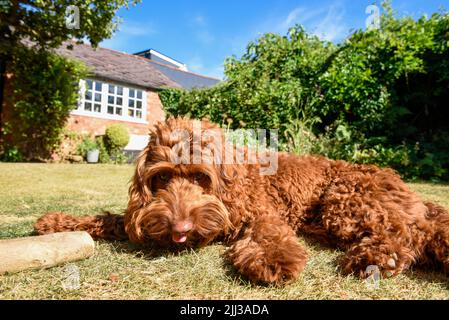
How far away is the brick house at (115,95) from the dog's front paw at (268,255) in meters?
12.6

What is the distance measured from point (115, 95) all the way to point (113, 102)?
1.38 ft

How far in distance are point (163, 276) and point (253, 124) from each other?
7836mm

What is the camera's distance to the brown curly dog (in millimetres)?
2107

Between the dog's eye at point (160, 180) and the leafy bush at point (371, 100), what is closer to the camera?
the dog's eye at point (160, 180)

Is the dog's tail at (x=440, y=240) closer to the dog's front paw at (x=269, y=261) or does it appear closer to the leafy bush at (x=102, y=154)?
the dog's front paw at (x=269, y=261)

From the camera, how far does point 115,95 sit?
16.7 meters

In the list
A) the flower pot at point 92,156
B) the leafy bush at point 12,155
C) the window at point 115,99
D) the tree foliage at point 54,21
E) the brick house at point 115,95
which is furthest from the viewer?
the window at point 115,99

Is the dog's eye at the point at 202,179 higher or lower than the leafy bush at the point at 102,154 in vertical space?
lower

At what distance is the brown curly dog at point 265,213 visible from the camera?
Result: 2107 millimetres

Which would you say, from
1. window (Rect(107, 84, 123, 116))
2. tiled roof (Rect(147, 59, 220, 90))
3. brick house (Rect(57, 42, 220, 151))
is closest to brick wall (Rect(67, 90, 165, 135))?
brick house (Rect(57, 42, 220, 151))

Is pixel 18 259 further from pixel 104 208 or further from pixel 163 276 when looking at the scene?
pixel 104 208

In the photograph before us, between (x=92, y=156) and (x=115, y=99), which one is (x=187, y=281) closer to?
(x=92, y=156)

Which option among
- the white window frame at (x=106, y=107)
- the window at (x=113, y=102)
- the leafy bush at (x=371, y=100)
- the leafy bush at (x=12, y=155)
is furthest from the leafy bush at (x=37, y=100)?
the leafy bush at (x=371, y=100)

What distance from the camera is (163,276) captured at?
6.61 feet
